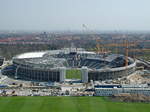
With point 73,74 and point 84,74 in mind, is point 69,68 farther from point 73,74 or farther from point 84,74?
point 84,74

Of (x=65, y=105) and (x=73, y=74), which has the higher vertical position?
(x=73, y=74)

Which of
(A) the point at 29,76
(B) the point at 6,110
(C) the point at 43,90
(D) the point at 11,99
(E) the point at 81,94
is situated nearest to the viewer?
(B) the point at 6,110

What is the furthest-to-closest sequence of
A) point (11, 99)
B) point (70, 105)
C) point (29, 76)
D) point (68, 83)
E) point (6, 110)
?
point (29, 76) → point (68, 83) → point (11, 99) → point (70, 105) → point (6, 110)

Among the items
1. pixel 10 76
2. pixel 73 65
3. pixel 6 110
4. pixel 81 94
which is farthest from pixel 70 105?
pixel 73 65

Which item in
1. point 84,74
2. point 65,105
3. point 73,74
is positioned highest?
point 84,74

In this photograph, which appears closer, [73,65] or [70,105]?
[70,105]

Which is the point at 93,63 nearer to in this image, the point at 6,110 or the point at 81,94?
the point at 81,94

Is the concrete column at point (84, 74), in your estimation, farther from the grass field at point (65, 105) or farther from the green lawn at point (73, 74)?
the grass field at point (65, 105)

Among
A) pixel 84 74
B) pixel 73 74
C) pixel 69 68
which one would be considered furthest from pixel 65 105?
pixel 69 68
